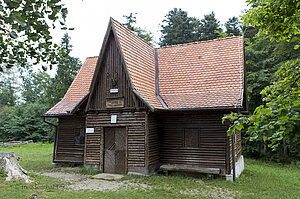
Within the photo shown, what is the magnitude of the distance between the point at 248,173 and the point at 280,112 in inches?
431

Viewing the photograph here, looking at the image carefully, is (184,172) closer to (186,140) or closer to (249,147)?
(186,140)

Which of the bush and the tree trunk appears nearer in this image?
the tree trunk

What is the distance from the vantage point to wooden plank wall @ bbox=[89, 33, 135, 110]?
11.6m

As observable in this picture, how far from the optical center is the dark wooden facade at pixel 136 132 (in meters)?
10.7

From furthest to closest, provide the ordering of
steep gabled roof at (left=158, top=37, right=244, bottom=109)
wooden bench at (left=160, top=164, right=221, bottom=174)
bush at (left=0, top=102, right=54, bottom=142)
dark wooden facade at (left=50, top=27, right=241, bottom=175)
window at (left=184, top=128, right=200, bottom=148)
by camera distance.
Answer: bush at (left=0, top=102, right=54, bottom=142) → window at (left=184, top=128, right=200, bottom=148) → steep gabled roof at (left=158, top=37, right=244, bottom=109) → dark wooden facade at (left=50, top=27, right=241, bottom=175) → wooden bench at (left=160, top=164, right=221, bottom=174)

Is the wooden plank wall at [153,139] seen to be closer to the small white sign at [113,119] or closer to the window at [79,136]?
the small white sign at [113,119]

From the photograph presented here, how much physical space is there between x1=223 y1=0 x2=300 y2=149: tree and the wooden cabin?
4.92 metres

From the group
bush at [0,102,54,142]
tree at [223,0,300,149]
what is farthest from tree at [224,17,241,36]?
bush at [0,102,54,142]

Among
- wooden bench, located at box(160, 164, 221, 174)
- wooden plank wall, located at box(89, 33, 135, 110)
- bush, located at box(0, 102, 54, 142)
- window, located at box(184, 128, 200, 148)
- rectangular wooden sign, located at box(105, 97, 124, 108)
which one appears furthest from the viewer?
bush, located at box(0, 102, 54, 142)

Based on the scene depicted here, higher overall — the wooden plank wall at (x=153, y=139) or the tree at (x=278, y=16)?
the tree at (x=278, y=16)

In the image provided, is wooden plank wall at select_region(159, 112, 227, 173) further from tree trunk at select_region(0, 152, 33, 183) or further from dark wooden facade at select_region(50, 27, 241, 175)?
tree trunk at select_region(0, 152, 33, 183)

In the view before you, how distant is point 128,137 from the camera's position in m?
11.2

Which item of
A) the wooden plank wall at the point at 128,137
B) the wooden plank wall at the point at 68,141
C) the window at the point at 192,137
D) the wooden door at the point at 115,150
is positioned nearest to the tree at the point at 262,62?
the window at the point at 192,137

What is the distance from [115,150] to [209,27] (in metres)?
20.4
